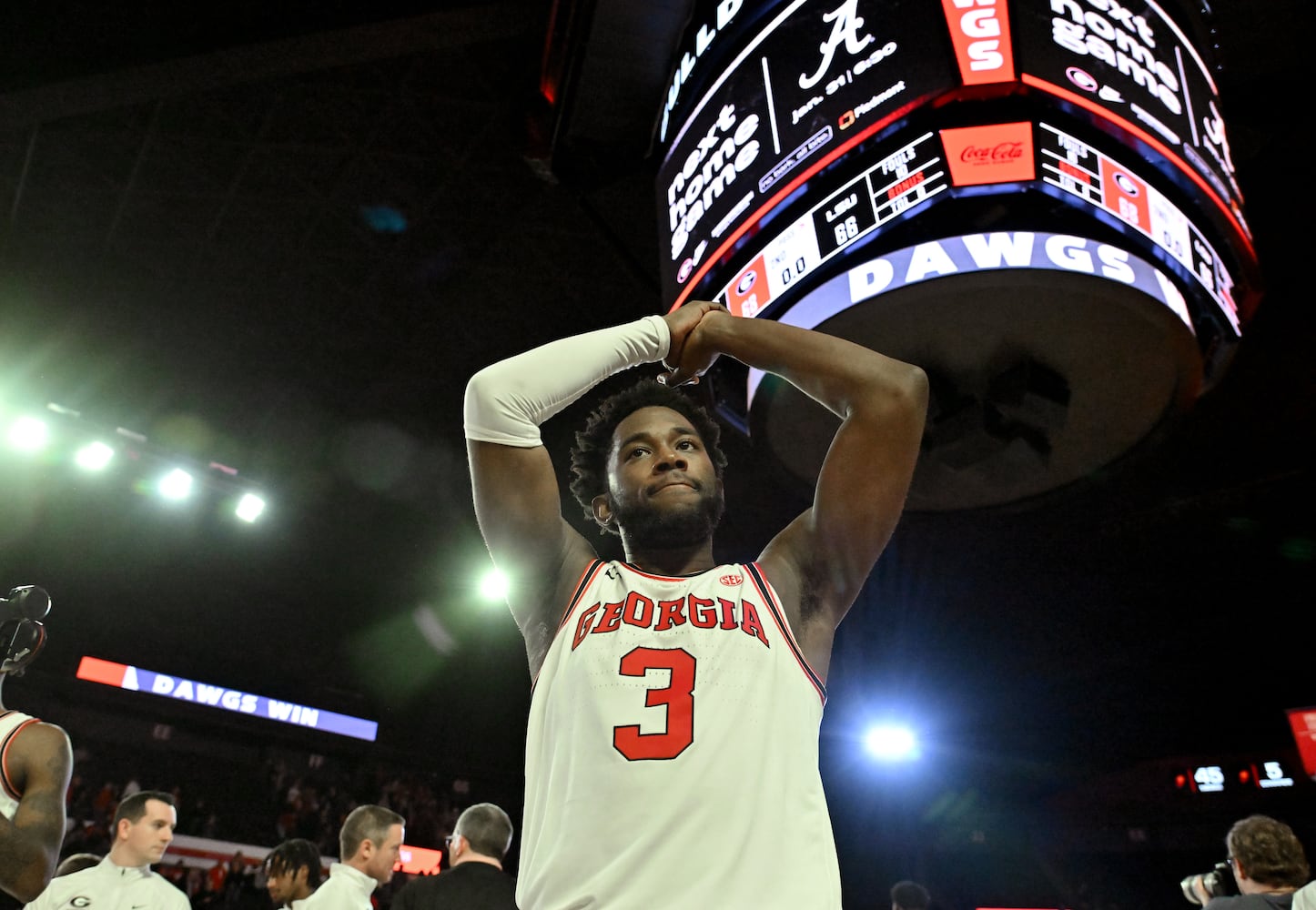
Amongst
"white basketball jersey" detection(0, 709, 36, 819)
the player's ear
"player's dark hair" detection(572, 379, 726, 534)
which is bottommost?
"white basketball jersey" detection(0, 709, 36, 819)

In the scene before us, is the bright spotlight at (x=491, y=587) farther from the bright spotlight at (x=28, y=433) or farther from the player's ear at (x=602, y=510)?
the player's ear at (x=602, y=510)

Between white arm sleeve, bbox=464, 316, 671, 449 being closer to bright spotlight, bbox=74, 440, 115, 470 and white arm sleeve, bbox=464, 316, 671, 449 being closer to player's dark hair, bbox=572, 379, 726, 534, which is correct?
player's dark hair, bbox=572, 379, 726, 534

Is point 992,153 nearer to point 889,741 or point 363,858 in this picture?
point 363,858

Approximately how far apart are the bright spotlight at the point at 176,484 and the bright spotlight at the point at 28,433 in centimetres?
124

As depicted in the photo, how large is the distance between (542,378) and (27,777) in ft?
6.62

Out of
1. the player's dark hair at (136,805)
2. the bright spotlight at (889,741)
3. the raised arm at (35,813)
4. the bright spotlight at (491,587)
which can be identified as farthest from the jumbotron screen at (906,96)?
the bright spotlight at (889,741)

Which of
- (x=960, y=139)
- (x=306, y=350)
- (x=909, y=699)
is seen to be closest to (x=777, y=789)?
(x=960, y=139)

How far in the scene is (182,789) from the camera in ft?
38.0

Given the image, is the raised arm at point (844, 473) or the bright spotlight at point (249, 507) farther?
the bright spotlight at point (249, 507)

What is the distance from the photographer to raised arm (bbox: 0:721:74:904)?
224 cm

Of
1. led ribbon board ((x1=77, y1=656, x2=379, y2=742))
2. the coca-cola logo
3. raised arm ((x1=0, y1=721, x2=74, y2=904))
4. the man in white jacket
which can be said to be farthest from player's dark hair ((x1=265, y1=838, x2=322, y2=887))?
led ribbon board ((x1=77, y1=656, x2=379, y2=742))

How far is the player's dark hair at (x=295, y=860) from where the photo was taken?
4477 mm

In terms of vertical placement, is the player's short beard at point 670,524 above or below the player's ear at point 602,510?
below

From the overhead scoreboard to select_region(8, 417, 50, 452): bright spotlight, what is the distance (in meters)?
6.98
